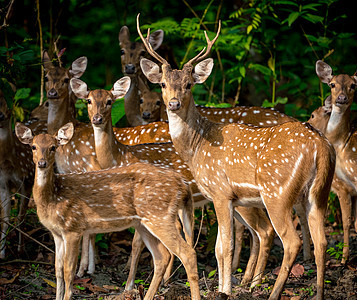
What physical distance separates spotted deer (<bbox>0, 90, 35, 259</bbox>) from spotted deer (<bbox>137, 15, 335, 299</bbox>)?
1921mm

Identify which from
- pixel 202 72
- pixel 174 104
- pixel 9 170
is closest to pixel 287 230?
pixel 174 104

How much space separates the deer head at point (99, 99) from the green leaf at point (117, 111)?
1.43m

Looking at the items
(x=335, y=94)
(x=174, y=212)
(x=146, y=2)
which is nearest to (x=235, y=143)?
(x=174, y=212)

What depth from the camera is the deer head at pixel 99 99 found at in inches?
275

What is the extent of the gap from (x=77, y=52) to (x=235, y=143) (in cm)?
735

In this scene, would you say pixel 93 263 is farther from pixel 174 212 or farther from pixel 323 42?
pixel 323 42

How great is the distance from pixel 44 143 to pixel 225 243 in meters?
1.97

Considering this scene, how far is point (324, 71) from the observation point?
7793mm

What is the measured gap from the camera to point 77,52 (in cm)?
1301

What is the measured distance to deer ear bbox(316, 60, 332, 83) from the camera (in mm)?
7742

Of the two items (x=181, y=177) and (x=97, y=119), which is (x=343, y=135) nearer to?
(x=181, y=177)

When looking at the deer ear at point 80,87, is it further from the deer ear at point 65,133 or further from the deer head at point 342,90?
the deer head at point 342,90

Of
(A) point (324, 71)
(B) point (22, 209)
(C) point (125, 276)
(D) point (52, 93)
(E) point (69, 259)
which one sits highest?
(A) point (324, 71)

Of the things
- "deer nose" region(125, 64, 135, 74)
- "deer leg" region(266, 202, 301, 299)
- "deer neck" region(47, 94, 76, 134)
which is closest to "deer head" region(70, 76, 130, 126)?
"deer neck" region(47, 94, 76, 134)
